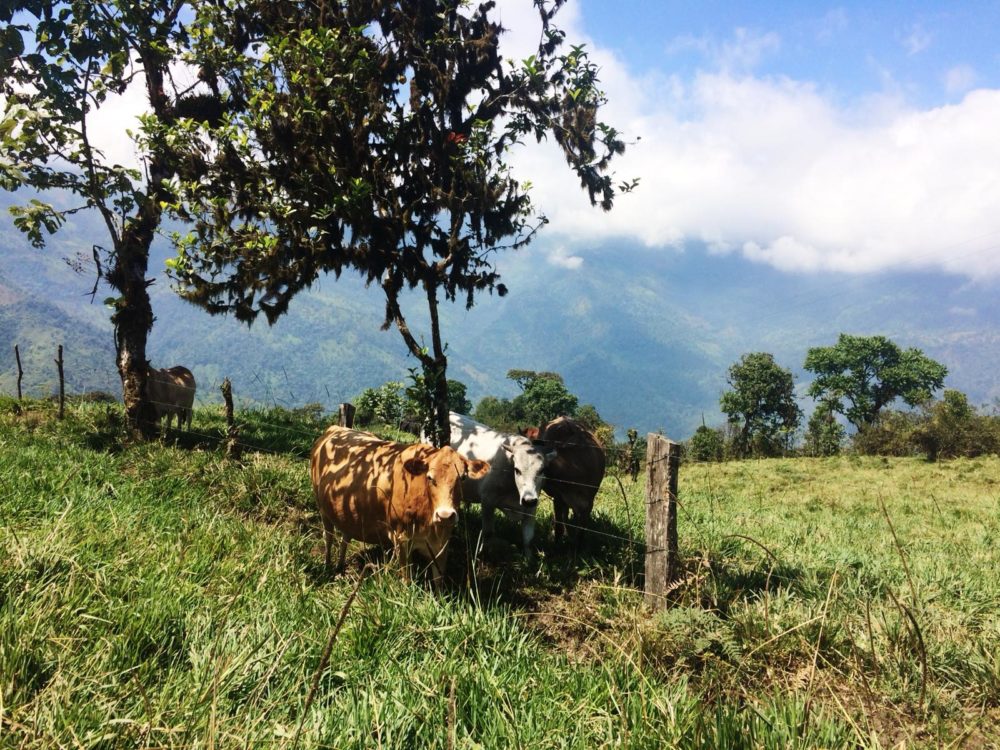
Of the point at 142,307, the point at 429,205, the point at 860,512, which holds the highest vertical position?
the point at 429,205

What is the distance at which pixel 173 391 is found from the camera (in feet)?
40.7

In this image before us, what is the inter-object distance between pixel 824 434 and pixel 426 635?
50.5 metres

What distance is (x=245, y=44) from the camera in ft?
26.8

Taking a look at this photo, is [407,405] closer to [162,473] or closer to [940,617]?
[162,473]

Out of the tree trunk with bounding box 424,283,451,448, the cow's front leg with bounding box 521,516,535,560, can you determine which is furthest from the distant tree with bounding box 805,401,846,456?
the tree trunk with bounding box 424,283,451,448

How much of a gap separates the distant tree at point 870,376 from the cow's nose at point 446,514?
6364 cm

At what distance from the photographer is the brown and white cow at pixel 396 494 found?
5.34 meters

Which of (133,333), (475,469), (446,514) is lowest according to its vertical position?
(446,514)

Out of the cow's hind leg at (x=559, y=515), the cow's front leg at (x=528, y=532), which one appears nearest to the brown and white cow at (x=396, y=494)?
the cow's front leg at (x=528, y=532)

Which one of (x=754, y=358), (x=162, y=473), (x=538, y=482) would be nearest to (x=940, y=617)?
(x=538, y=482)

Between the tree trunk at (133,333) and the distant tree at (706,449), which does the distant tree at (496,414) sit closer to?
the distant tree at (706,449)

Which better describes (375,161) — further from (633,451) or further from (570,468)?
(633,451)

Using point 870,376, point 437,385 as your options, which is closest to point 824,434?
point 870,376

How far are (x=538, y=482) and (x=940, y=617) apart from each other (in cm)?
408
